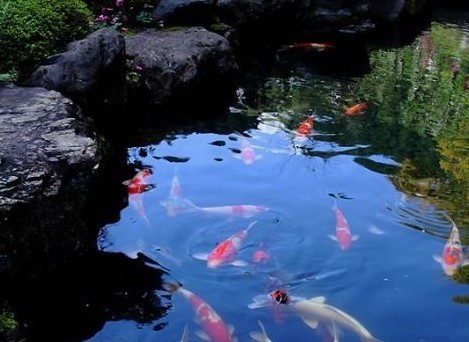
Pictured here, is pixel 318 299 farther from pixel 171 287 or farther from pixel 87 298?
pixel 87 298

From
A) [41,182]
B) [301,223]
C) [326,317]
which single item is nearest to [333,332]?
[326,317]

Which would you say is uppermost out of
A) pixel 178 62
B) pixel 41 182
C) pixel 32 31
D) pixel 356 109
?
pixel 32 31

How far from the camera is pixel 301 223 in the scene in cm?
571

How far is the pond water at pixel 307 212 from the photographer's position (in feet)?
14.9

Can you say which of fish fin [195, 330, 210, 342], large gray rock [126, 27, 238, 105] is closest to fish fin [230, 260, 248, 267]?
fish fin [195, 330, 210, 342]

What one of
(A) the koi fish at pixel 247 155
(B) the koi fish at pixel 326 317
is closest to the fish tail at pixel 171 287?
(B) the koi fish at pixel 326 317

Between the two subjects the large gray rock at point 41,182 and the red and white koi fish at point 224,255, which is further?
the red and white koi fish at point 224,255

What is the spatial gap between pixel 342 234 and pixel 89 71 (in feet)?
10.7

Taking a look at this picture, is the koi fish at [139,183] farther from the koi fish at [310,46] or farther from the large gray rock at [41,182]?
the koi fish at [310,46]

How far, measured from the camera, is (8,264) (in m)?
4.23

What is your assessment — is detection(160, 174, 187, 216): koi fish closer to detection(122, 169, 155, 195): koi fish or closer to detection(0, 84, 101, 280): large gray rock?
detection(122, 169, 155, 195): koi fish

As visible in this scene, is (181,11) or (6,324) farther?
(181,11)

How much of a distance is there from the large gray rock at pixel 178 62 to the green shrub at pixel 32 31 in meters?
1.10

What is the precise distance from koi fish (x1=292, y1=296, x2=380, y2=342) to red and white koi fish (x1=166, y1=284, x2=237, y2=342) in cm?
56
